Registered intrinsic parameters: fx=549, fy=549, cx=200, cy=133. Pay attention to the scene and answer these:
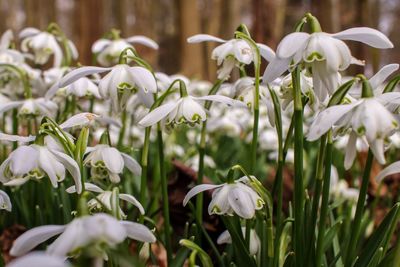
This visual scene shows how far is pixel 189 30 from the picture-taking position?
9508mm

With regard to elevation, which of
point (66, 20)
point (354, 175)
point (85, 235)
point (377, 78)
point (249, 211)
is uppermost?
point (66, 20)

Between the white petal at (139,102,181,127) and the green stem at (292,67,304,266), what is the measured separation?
31cm

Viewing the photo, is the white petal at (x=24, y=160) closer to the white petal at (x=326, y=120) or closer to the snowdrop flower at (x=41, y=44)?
the white petal at (x=326, y=120)

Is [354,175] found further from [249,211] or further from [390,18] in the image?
[390,18]

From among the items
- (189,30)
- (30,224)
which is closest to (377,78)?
(30,224)

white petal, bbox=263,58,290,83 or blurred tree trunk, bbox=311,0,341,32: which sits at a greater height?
blurred tree trunk, bbox=311,0,341,32

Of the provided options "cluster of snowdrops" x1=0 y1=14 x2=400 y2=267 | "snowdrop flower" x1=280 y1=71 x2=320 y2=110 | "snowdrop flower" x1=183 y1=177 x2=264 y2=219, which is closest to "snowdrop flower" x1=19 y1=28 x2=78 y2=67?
"cluster of snowdrops" x1=0 y1=14 x2=400 y2=267

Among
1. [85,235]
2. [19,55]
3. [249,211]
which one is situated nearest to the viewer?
[85,235]

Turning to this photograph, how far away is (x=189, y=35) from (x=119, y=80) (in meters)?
8.22

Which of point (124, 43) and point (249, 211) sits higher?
Result: point (124, 43)

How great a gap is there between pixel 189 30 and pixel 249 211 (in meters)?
8.56

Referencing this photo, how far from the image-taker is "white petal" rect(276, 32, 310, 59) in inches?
41.9

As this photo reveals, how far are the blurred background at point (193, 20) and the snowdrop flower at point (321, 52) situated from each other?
342mm

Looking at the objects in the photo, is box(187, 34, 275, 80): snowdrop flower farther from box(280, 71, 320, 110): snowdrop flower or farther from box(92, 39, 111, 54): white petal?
box(92, 39, 111, 54): white petal
